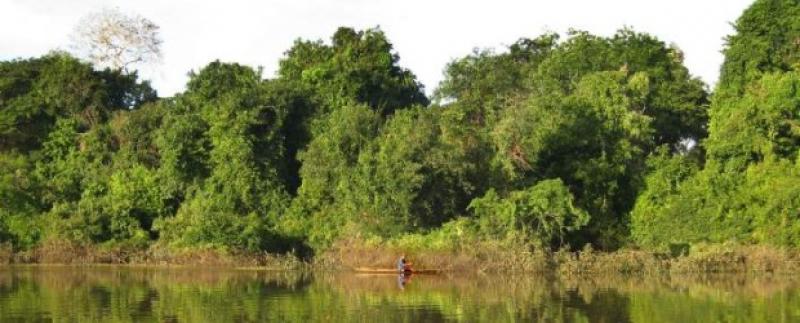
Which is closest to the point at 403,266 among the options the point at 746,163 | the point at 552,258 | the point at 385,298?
the point at 552,258

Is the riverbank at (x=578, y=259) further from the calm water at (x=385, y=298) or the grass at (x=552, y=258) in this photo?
the calm water at (x=385, y=298)

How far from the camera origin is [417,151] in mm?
36188

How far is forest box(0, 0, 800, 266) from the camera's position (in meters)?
36.2

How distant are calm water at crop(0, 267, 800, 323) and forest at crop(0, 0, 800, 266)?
390 cm

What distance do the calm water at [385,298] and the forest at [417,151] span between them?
3904 millimetres

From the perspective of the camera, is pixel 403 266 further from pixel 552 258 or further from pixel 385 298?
pixel 385 298

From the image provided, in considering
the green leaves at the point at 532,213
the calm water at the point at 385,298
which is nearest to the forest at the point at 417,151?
the green leaves at the point at 532,213

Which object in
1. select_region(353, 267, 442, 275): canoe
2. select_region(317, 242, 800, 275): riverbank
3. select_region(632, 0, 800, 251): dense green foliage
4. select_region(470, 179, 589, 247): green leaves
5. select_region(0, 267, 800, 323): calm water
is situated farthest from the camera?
select_region(632, 0, 800, 251): dense green foliage

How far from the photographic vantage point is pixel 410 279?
32969 millimetres

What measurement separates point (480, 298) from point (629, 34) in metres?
21.9

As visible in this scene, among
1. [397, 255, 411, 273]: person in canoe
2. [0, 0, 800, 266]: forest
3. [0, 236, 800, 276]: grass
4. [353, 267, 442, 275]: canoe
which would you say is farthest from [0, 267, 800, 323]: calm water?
[0, 0, 800, 266]: forest

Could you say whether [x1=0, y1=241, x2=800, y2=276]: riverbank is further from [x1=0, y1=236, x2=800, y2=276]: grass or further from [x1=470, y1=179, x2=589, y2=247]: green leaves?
[x1=470, y1=179, x2=589, y2=247]: green leaves

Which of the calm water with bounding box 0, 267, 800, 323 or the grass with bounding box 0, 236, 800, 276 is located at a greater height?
the grass with bounding box 0, 236, 800, 276

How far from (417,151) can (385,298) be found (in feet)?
36.9
